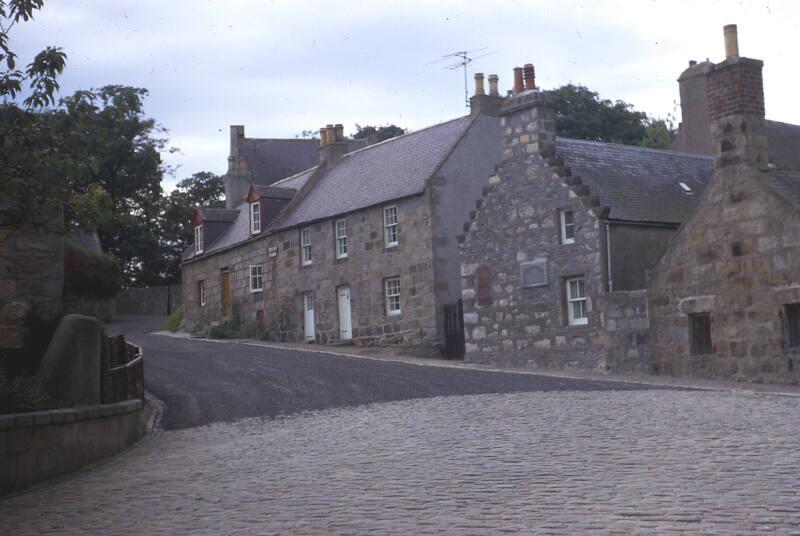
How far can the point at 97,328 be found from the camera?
14.5 metres

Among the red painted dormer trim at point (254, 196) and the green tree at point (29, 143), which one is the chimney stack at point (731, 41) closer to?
the green tree at point (29, 143)

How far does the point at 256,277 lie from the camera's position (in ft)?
143

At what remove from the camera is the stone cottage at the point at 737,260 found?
23.0m

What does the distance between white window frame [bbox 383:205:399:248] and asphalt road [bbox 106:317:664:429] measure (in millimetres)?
6424

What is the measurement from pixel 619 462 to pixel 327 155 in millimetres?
33994

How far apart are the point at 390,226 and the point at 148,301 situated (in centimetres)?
2994

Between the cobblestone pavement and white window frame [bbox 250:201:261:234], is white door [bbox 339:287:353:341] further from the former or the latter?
the cobblestone pavement

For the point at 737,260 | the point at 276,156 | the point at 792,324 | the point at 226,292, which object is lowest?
the point at 792,324

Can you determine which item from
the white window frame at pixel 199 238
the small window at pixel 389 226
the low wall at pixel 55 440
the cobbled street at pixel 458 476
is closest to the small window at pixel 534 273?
the small window at pixel 389 226

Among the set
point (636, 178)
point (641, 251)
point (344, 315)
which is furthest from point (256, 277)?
point (641, 251)

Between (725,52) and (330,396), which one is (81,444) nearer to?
(330,396)

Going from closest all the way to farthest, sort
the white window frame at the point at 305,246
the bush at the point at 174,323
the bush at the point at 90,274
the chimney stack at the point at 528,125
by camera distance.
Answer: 1. the chimney stack at the point at 528,125
2. the bush at the point at 90,274
3. the white window frame at the point at 305,246
4. the bush at the point at 174,323

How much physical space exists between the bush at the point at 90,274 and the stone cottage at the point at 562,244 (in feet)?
40.2

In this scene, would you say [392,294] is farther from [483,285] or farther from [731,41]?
[731,41]
